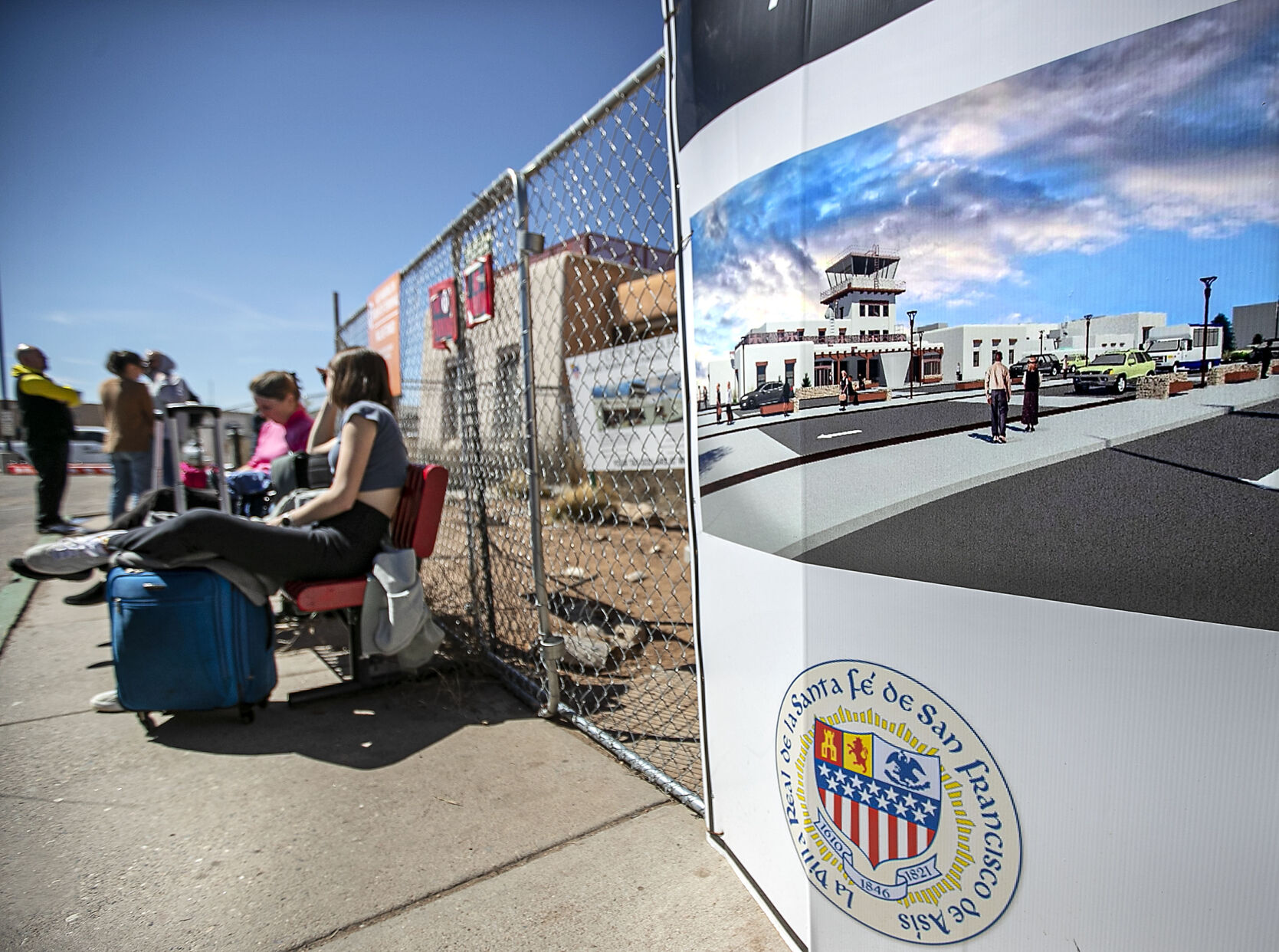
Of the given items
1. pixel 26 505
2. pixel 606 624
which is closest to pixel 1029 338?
pixel 606 624

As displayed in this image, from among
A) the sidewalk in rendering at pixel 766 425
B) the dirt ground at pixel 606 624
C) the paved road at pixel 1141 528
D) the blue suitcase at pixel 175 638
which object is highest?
the sidewalk in rendering at pixel 766 425

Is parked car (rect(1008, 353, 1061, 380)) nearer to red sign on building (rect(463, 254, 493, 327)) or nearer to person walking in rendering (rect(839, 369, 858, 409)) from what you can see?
person walking in rendering (rect(839, 369, 858, 409))

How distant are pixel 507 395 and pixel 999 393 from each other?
113 inches

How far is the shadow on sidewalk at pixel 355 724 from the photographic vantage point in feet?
8.74

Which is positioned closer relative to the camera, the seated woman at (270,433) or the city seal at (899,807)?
the city seal at (899,807)

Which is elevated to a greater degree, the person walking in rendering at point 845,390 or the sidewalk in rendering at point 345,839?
the person walking in rendering at point 845,390

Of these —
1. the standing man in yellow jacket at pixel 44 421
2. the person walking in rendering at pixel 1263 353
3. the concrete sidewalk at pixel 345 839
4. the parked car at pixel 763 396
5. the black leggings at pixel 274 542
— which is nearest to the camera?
the person walking in rendering at pixel 1263 353

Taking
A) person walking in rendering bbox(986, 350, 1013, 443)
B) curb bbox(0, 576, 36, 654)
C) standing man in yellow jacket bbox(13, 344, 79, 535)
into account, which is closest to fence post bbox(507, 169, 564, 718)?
person walking in rendering bbox(986, 350, 1013, 443)

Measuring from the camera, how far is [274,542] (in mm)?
2748

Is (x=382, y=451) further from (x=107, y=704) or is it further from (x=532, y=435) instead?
(x=107, y=704)

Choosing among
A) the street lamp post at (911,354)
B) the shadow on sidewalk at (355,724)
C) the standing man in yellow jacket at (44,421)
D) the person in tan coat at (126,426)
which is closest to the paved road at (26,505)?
the standing man in yellow jacket at (44,421)

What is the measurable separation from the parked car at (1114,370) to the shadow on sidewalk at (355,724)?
2582mm

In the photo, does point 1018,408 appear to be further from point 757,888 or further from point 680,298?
point 757,888

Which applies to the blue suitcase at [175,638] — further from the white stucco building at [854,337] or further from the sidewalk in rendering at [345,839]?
the white stucco building at [854,337]
